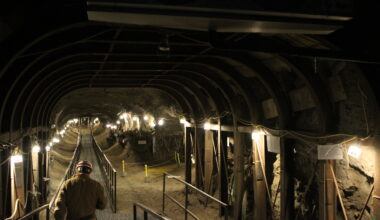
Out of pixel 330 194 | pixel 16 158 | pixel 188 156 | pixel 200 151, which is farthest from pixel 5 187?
pixel 188 156

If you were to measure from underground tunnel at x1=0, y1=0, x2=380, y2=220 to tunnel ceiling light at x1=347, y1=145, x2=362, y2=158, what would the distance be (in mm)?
33

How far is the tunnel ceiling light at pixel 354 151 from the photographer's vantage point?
5680 millimetres

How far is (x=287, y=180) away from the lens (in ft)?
25.0

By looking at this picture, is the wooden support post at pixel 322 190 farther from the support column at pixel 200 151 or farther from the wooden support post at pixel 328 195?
the support column at pixel 200 151

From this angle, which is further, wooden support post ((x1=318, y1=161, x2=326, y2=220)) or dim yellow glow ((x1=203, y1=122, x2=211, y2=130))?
dim yellow glow ((x1=203, y1=122, x2=211, y2=130))

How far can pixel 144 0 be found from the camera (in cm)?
234

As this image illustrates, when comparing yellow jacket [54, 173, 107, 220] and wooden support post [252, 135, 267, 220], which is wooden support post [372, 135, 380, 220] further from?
yellow jacket [54, 173, 107, 220]

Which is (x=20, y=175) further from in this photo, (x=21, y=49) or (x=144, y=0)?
(x=144, y=0)

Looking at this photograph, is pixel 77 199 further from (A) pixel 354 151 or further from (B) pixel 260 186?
(B) pixel 260 186

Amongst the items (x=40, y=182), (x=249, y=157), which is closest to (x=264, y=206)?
(x=249, y=157)

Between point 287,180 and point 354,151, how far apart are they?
6.80ft

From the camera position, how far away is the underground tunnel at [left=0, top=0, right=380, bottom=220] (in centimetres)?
281

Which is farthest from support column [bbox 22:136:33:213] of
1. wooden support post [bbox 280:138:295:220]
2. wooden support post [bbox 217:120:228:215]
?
wooden support post [bbox 280:138:295:220]

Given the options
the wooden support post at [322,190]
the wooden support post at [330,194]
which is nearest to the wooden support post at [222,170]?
the wooden support post at [322,190]
